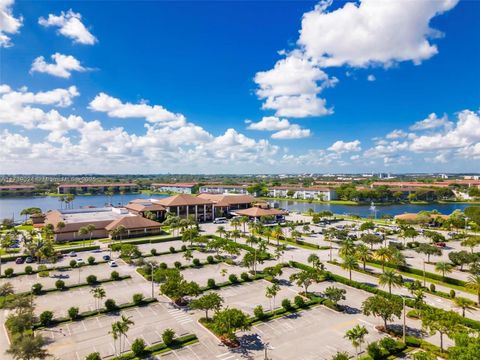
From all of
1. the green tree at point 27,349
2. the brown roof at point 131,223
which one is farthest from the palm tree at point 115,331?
the brown roof at point 131,223

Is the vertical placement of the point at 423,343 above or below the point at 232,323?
below

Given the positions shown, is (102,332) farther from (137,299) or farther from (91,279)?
(91,279)

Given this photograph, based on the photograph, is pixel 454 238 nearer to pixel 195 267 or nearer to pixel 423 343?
A: pixel 423 343

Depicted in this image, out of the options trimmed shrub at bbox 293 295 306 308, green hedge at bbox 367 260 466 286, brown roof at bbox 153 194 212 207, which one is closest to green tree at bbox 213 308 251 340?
trimmed shrub at bbox 293 295 306 308

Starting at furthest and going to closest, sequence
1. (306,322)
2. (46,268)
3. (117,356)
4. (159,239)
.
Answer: (159,239)
(46,268)
(306,322)
(117,356)

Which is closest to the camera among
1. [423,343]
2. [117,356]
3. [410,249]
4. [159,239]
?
[117,356]

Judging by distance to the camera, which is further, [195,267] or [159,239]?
[159,239]

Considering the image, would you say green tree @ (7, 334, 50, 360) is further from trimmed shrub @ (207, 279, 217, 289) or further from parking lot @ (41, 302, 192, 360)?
trimmed shrub @ (207, 279, 217, 289)

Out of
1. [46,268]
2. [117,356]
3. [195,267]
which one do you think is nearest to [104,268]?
[46,268]

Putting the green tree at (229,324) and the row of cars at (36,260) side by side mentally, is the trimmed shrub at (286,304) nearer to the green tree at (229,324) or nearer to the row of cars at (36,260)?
the green tree at (229,324)
